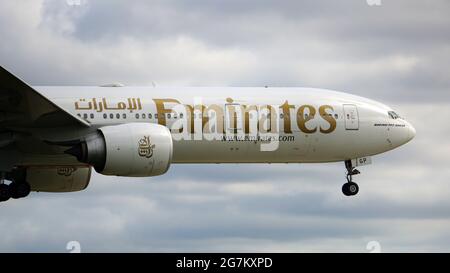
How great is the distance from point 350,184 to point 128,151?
1079 centimetres

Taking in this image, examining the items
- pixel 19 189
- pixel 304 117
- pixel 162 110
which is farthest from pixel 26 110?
pixel 304 117

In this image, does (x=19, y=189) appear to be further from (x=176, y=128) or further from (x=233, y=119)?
(x=233, y=119)

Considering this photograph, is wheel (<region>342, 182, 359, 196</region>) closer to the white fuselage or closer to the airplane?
the airplane

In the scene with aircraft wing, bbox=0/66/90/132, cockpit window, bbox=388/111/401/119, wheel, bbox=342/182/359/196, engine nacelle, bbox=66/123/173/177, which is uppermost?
cockpit window, bbox=388/111/401/119

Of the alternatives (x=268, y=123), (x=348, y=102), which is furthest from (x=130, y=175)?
(x=348, y=102)

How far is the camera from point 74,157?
4125 centimetres

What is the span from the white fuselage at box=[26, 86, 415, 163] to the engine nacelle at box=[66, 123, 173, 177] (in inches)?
65.3

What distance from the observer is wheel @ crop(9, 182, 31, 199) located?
4197 cm

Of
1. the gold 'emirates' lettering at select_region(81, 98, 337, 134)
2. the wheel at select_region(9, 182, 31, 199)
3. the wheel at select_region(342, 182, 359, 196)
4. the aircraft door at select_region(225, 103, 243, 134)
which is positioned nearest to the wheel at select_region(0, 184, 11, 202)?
the wheel at select_region(9, 182, 31, 199)

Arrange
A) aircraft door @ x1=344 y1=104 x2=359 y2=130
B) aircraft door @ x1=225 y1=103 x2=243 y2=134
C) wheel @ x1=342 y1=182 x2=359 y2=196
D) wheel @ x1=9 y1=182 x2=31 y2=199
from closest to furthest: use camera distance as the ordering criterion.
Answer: aircraft door @ x1=225 y1=103 x2=243 y2=134 → wheel @ x1=9 y1=182 x2=31 y2=199 → aircraft door @ x1=344 y1=104 x2=359 y2=130 → wheel @ x1=342 y1=182 x2=359 y2=196

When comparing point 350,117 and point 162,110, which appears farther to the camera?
point 350,117

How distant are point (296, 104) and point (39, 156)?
395 inches

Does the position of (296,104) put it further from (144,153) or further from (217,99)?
(144,153)

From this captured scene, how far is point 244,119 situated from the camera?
134ft
